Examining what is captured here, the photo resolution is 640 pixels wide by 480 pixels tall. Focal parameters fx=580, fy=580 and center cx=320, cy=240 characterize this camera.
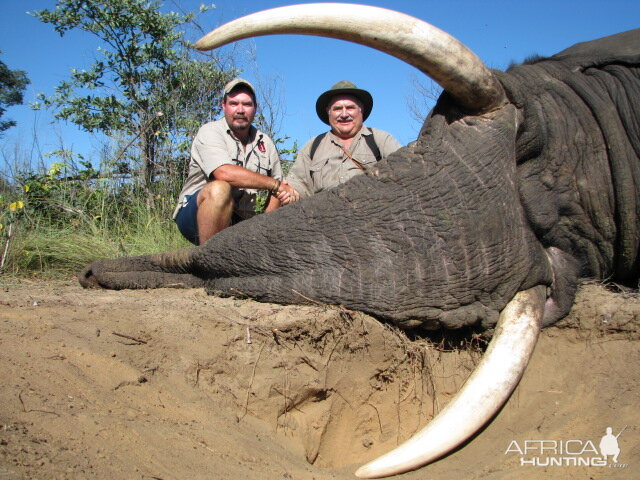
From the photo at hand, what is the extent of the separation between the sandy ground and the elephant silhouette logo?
0.02m

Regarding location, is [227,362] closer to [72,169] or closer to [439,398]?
[439,398]

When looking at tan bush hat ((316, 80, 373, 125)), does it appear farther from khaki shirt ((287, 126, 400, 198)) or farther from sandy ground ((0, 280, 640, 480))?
sandy ground ((0, 280, 640, 480))

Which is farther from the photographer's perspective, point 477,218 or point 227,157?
point 227,157

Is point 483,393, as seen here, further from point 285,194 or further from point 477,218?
point 285,194

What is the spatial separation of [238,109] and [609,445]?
3566mm

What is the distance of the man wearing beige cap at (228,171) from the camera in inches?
165

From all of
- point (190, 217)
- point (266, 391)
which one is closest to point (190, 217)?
point (190, 217)

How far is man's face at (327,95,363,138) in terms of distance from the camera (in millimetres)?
4684

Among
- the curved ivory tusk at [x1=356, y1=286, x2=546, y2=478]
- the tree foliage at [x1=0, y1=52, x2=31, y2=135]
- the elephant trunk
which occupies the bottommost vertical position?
the curved ivory tusk at [x1=356, y1=286, x2=546, y2=478]

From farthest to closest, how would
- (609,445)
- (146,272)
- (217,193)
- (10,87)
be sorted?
(10,87)
(217,193)
(146,272)
(609,445)

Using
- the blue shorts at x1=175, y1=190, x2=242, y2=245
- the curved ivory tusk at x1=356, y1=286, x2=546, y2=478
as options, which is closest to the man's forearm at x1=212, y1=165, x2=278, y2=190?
the blue shorts at x1=175, y1=190, x2=242, y2=245

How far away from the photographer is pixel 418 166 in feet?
7.95

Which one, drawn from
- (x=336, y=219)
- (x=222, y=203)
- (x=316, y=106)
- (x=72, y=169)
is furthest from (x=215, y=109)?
(x=336, y=219)

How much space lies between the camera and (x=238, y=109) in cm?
465
